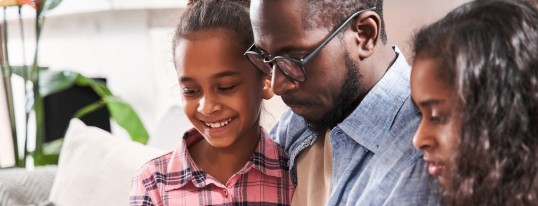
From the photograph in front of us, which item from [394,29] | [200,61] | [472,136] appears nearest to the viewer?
[472,136]

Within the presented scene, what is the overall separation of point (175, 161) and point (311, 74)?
418mm

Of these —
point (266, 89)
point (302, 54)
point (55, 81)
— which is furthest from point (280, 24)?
point (55, 81)

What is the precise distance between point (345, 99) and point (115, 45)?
2.30 m

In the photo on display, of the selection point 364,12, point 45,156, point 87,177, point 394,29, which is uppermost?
point 364,12

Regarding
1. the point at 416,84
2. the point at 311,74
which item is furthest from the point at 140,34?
the point at 416,84

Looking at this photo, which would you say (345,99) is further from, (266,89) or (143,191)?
(143,191)

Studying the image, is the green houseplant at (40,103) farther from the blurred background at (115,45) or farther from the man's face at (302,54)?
the man's face at (302,54)

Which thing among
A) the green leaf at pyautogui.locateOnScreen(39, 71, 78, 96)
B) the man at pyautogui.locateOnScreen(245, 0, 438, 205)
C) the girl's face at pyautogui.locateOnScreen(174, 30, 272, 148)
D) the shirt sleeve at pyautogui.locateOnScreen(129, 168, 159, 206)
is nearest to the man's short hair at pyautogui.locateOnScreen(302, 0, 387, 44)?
the man at pyautogui.locateOnScreen(245, 0, 438, 205)

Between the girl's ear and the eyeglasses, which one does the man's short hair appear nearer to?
the eyeglasses

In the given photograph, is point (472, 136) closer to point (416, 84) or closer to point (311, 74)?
point (416, 84)

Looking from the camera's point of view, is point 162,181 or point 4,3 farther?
point 4,3

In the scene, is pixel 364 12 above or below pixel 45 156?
above

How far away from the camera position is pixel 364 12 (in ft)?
4.30

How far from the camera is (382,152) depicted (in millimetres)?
1289
